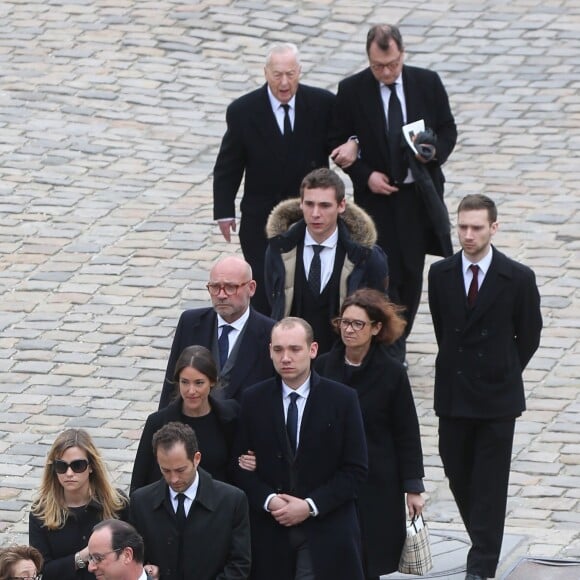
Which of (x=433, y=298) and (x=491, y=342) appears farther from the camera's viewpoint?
(x=433, y=298)

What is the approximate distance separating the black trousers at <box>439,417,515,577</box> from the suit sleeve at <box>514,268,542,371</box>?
42 cm

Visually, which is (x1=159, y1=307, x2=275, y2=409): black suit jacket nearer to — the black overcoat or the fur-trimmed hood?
the black overcoat

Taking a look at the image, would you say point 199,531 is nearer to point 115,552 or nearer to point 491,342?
point 115,552

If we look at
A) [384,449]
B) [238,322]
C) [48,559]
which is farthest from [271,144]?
[48,559]

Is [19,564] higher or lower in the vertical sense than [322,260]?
higher

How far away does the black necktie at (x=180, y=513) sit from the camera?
8.55 meters

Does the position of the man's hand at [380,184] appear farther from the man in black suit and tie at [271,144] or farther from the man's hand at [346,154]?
the man in black suit and tie at [271,144]

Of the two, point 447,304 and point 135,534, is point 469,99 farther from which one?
point 135,534

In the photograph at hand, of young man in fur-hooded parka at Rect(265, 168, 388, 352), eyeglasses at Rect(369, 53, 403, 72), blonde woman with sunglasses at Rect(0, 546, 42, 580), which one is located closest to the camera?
blonde woman with sunglasses at Rect(0, 546, 42, 580)

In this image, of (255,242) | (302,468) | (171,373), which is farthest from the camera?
(255,242)

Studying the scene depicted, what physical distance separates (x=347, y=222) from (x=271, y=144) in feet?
6.06

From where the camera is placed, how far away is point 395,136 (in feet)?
39.8

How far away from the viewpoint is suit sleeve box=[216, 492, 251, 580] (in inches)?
339

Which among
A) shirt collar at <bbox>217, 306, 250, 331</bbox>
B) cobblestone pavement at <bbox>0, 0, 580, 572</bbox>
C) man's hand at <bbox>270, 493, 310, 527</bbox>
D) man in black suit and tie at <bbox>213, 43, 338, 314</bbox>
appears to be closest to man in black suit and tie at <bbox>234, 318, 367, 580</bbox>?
man's hand at <bbox>270, 493, 310, 527</bbox>
